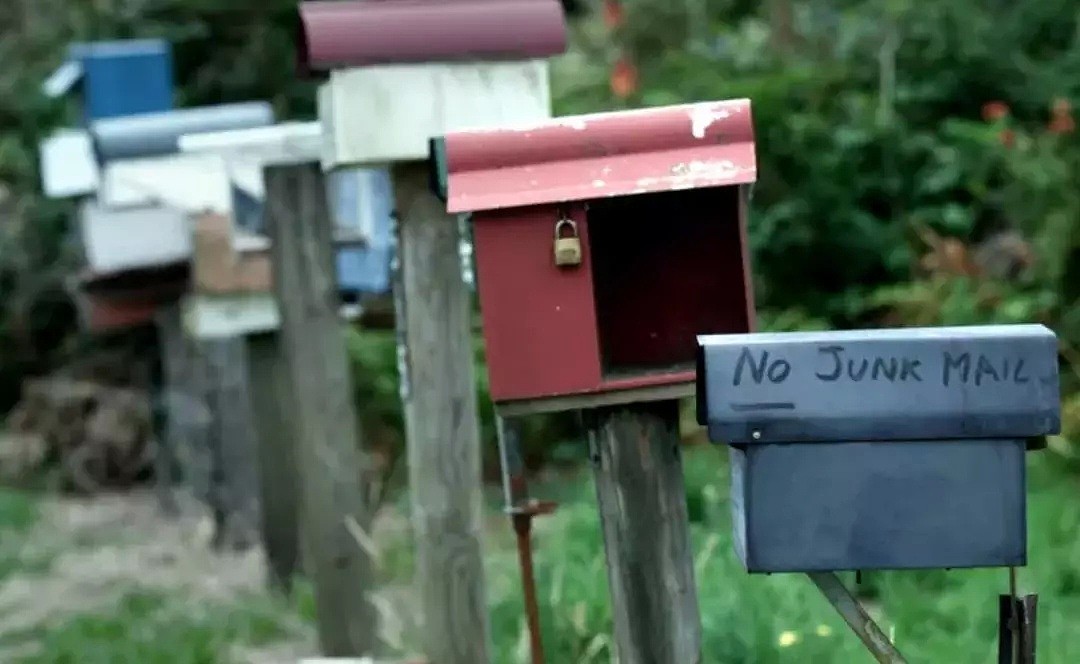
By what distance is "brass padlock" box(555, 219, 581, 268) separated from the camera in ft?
7.36

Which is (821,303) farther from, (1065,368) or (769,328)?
(1065,368)

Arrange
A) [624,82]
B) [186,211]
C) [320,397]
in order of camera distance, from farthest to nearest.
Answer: [624,82] → [186,211] → [320,397]

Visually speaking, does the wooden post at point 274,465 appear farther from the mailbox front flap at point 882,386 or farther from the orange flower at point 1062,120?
the mailbox front flap at point 882,386

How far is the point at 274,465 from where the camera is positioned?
19.1 feet

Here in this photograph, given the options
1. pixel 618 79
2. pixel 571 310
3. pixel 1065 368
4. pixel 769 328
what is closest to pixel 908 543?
pixel 571 310

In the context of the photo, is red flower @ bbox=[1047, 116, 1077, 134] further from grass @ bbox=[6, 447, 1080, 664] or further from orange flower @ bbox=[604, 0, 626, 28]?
orange flower @ bbox=[604, 0, 626, 28]

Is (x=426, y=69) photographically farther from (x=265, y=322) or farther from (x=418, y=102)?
(x=265, y=322)

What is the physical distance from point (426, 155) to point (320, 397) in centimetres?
134

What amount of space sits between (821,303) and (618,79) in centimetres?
164

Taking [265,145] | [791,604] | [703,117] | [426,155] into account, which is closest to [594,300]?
[703,117]

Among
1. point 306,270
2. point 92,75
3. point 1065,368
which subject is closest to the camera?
point 306,270

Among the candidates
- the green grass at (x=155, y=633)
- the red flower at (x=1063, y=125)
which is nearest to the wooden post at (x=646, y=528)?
the green grass at (x=155, y=633)

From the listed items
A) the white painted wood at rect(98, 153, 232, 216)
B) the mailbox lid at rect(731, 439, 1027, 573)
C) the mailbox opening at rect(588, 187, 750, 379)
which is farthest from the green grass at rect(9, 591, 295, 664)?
the mailbox lid at rect(731, 439, 1027, 573)

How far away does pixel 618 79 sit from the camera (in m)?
8.25
